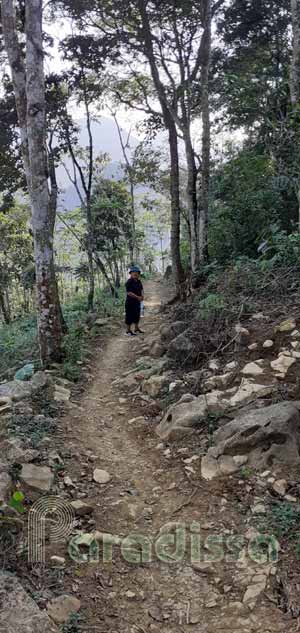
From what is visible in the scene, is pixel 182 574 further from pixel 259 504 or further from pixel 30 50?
pixel 30 50

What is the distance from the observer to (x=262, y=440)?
406cm

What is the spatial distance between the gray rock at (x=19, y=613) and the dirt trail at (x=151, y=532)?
0.33 meters

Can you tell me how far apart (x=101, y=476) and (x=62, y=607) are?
5.55 feet

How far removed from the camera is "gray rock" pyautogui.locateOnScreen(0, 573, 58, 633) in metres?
2.42

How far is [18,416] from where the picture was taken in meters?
5.29

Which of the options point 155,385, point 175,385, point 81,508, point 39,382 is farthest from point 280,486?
point 39,382

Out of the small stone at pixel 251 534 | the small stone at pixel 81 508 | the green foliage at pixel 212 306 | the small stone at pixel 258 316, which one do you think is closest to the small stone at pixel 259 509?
the small stone at pixel 251 534

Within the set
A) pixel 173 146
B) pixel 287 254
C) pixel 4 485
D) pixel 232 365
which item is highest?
pixel 173 146

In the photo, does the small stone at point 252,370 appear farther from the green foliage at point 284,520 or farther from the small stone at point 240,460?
the green foliage at point 284,520

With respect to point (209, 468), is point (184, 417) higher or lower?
higher

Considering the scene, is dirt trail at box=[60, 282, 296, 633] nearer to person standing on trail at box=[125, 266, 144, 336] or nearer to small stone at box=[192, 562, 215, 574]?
small stone at box=[192, 562, 215, 574]

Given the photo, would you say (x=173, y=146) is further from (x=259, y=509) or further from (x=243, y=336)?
(x=259, y=509)

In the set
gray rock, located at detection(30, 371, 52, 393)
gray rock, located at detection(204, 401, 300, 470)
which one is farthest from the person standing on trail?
gray rock, located at detection(204, 401, 300, 470)

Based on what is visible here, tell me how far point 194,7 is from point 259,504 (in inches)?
539
